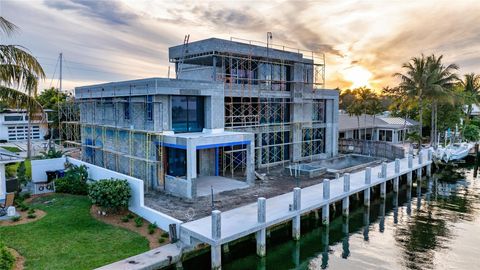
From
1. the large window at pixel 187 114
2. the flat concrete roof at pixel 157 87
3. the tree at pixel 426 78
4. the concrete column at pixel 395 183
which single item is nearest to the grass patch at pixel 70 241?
the large window at pixel 187 114

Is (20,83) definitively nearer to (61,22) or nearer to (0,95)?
(0,95)

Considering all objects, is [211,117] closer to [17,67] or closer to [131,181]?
[131,181]

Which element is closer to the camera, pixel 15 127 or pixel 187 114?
pixel 187 114

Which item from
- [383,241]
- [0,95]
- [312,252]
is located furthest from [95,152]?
[383,241]

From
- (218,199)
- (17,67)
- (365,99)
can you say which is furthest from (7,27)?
(365,99)

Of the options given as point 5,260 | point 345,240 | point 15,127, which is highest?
point 15,127

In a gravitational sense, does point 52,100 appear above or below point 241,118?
above
